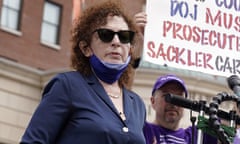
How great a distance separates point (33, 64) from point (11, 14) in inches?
62.6

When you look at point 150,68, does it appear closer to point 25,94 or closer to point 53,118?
point 25,94

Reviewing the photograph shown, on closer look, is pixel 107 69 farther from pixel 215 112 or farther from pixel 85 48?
pixel 215 112

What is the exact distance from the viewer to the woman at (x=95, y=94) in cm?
378

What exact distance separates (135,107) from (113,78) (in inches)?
7.7

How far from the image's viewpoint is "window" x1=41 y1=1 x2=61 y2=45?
83.1 ft

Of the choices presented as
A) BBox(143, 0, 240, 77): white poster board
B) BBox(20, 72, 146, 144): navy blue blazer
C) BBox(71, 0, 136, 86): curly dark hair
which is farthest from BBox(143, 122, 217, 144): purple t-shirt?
BBox(20, 72, 146, 144): navy blue blazer

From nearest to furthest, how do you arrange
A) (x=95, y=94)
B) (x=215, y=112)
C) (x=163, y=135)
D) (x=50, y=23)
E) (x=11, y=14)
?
(x=215, y=112)
(x=95, y=94)
(x=163, y=135)
(x=11, y=14)
(x=50, y=23)

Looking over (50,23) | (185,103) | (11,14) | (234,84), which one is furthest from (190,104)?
(50,23)

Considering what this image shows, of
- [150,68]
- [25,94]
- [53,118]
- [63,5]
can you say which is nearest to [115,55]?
[53,118]

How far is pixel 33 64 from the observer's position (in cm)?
2484

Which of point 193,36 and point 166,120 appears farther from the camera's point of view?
point 193,36

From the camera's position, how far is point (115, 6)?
418 cm

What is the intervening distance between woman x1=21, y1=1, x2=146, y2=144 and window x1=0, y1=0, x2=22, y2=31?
20.2 m

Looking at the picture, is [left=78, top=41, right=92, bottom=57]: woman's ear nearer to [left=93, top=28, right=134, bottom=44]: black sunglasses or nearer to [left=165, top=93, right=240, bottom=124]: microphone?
[left=93, top=28, right=134, bottom=44]: black sunglasses
